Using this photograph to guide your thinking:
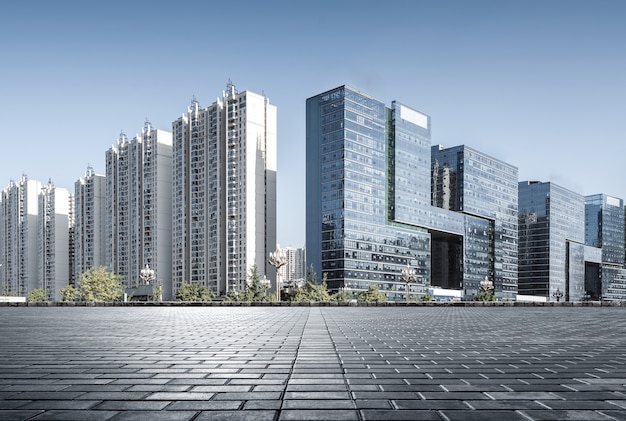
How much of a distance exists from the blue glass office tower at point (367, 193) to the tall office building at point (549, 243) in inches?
2222

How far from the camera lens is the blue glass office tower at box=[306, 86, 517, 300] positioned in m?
122

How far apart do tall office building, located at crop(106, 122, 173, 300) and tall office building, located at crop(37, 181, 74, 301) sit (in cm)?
2335

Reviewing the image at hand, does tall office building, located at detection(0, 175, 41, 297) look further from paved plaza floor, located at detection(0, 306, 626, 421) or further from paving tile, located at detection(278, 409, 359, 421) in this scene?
paving tile, located at detection(278, 409, 359, 421)

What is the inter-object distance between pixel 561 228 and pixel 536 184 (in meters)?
17.4

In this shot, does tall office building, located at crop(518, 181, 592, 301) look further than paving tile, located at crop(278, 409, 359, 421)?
Yes

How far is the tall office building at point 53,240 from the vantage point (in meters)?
158

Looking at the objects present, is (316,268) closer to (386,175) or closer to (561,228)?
(386,175)

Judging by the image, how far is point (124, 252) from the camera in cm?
13938

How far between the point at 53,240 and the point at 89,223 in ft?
51.2

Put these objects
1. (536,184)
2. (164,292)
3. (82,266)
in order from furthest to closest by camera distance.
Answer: (536,184) < (82,266) < (164,292)

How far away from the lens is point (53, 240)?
159m

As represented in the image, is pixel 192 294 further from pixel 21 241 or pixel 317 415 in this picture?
pixel 317 415

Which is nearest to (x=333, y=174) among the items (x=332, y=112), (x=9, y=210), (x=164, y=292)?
(x=332, y=112)

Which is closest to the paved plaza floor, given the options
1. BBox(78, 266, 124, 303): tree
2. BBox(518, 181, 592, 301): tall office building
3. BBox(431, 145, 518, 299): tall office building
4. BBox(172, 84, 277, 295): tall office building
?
BBox(78, 266, 124, 303): tree
